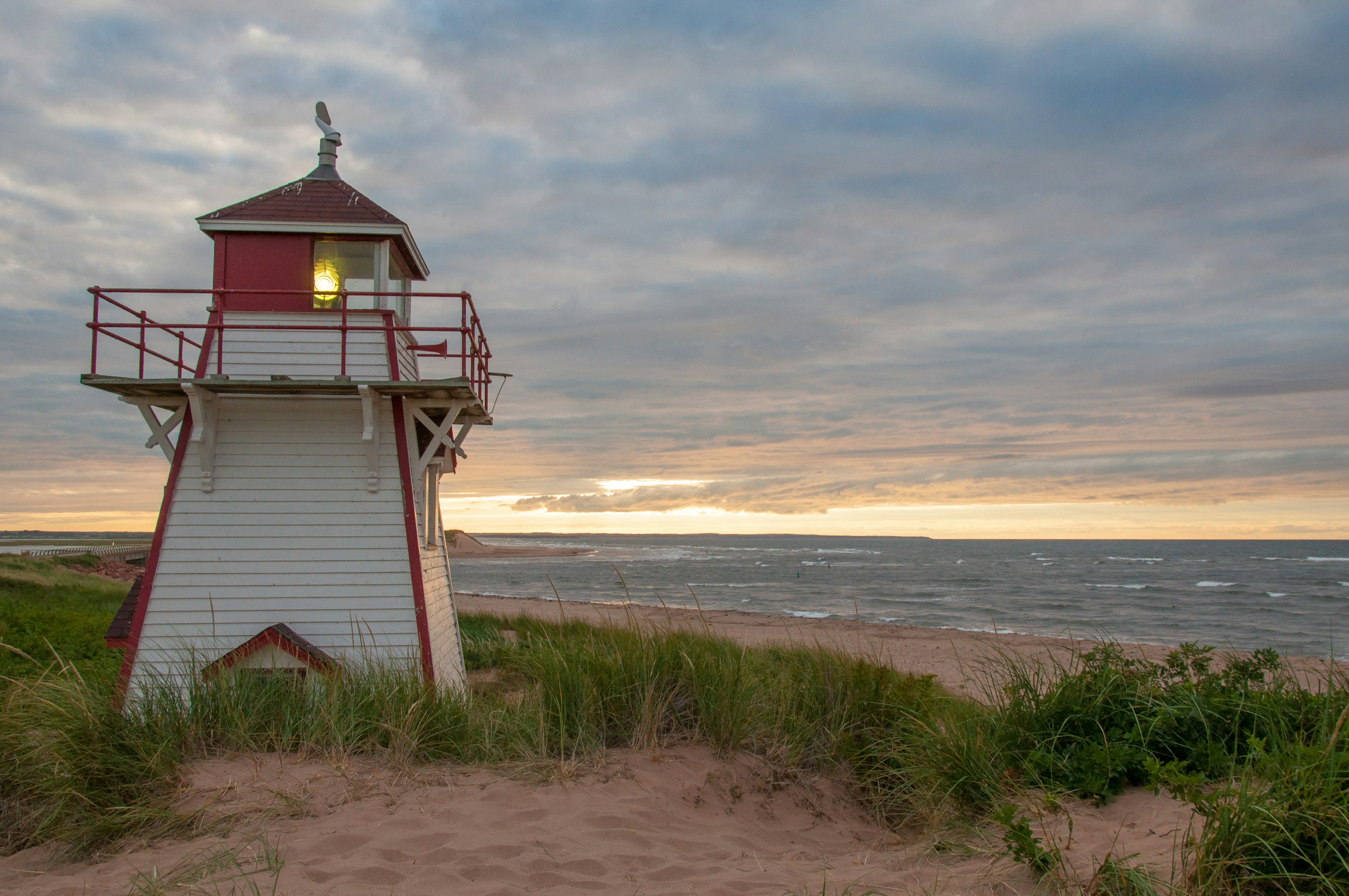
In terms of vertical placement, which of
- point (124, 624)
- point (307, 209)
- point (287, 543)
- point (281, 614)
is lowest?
point (124, 624)

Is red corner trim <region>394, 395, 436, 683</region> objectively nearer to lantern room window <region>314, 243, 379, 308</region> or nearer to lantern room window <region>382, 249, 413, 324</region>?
lantern room window <region>382, 249, 413, 324</region>

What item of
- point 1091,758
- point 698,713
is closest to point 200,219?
point 698,713

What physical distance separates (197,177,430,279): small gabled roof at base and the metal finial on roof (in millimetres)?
636

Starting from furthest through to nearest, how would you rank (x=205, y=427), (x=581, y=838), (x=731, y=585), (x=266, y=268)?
1. (x=731, y=585)
2. (x=266, y=268)
3. (x=205, y=427)
4. (x=581, y=838)

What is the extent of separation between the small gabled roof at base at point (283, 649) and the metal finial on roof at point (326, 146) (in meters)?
6.05

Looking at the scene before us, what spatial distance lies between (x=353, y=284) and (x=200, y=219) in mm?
1882

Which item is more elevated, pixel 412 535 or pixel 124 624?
pixel 412 535

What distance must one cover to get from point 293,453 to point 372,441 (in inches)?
39.0

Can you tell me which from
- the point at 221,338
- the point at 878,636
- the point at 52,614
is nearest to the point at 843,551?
the point at 878,636

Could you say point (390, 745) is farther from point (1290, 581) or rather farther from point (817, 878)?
point (1290, 581)

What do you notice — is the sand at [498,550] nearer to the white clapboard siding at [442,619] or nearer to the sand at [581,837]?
the white clapboard siding at [442,619]

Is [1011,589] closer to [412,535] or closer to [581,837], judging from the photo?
[412,535]

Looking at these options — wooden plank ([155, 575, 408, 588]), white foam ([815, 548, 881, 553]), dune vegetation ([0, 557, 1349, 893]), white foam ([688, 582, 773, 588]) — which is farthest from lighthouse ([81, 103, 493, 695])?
white foam ([815, 548, 881, 553])

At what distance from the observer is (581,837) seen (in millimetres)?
4730
